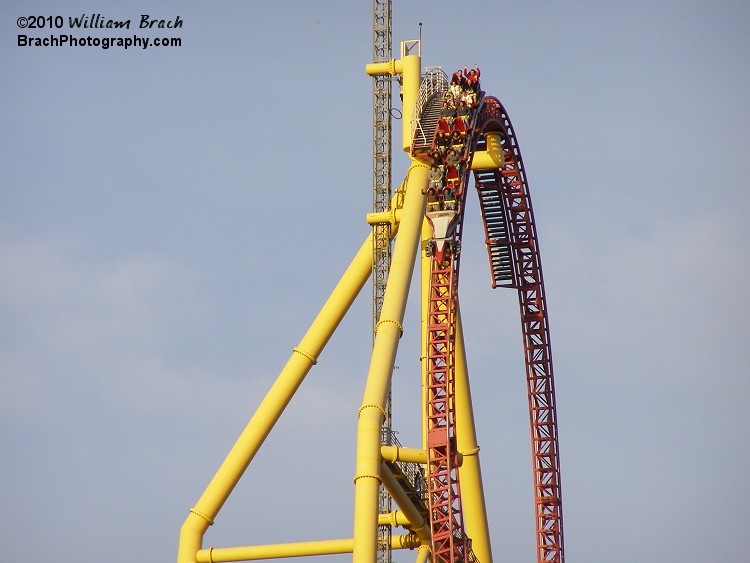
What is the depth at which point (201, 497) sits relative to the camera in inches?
2094

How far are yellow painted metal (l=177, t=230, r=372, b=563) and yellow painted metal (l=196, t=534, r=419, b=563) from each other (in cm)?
59

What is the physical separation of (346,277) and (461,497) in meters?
8.42

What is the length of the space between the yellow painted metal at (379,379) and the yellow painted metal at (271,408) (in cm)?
395

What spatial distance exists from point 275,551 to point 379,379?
26.7ft

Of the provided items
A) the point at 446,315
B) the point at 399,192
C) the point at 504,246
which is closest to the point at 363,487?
the point at 446,315

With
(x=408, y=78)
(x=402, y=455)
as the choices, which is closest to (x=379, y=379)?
(x=402, y=455)

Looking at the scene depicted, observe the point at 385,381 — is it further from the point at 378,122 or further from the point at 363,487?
the point at 378,122

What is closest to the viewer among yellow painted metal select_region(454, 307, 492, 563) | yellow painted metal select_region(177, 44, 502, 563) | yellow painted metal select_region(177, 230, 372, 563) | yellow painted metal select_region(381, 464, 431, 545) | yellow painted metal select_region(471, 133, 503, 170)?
yellow painted metal select_region(177, 44, 502, 563)

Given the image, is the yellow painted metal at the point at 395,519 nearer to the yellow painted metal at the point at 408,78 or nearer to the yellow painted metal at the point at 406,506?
the yellow painted metal at the point at 406,506

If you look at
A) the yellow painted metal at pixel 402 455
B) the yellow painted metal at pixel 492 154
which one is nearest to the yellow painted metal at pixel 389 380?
the yellow painted metal at pixel 402 455

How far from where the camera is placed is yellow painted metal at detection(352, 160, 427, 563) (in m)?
44.6

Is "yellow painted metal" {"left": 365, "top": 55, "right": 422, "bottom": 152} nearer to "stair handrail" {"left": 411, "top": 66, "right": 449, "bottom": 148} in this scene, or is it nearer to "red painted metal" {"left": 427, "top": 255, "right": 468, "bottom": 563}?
"stair handrail" {"left": 411, "top": 66, "right": 449, "bottom": 148}

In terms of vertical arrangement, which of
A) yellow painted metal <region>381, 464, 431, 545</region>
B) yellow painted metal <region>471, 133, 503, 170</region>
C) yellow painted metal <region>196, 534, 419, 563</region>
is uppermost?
yellow painted metal <region>471, 133, 503, 170</region>

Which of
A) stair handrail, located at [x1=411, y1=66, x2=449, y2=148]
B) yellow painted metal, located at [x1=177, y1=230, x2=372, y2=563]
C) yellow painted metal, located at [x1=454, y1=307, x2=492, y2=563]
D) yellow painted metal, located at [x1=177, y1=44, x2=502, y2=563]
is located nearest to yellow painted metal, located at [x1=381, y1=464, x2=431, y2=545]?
yellow painted metal, located at [x1=177, y1=44, x2=502, y2=563]
